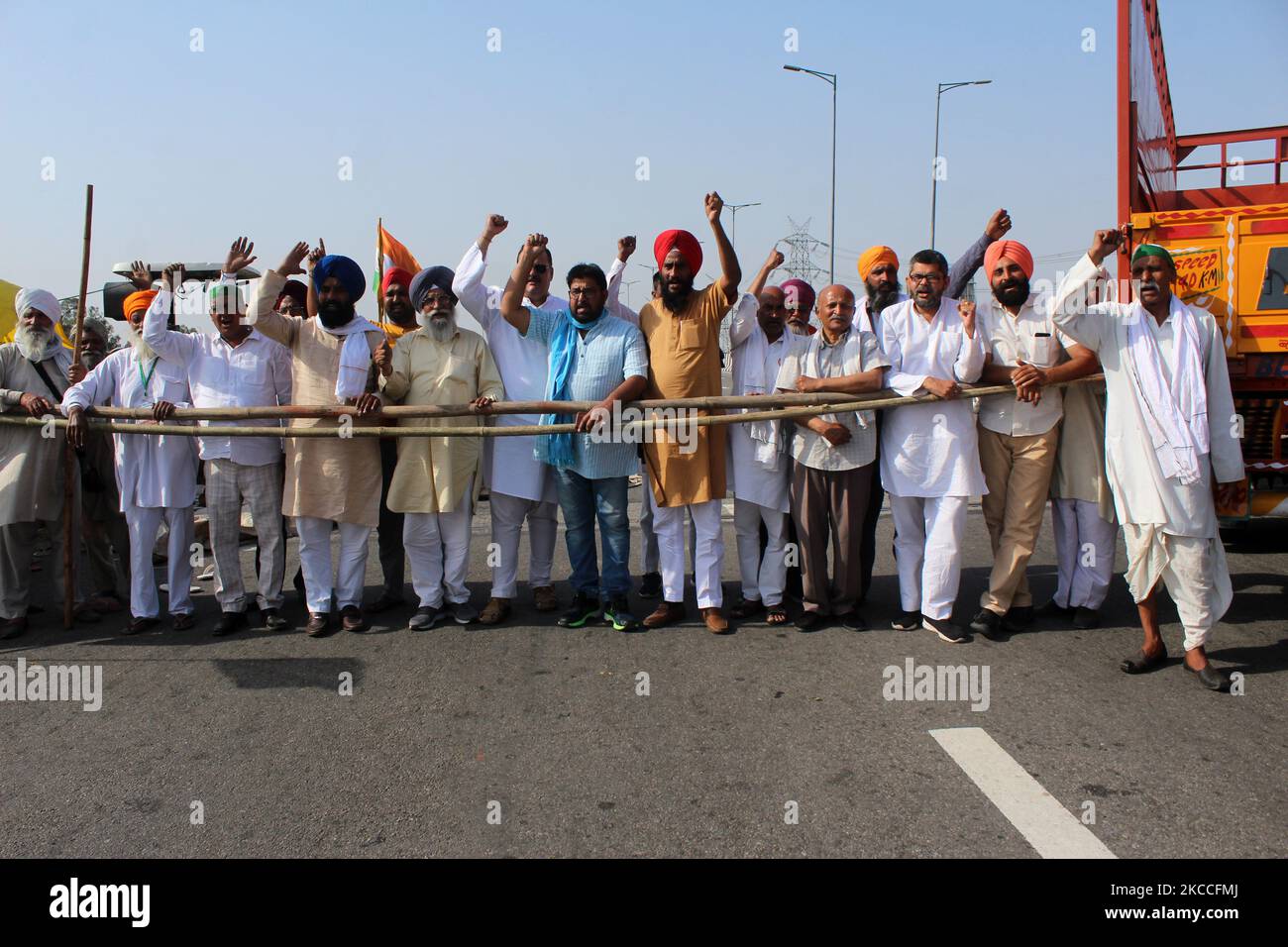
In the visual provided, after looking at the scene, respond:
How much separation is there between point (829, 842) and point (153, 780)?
8.08ft

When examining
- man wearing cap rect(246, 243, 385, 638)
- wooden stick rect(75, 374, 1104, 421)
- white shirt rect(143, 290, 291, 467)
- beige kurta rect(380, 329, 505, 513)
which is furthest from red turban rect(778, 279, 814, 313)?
white shirt rect(143, 290, 291, 467)

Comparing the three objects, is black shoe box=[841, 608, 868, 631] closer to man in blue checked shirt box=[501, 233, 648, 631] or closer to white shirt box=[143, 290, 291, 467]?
man in blue checked shirt box=[501, 233, 648, 631]

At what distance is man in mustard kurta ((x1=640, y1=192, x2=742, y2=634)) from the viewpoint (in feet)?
17.3

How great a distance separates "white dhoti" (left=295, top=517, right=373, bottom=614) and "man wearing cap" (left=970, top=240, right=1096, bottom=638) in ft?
11.4

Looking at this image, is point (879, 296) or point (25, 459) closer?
point (25, 459)

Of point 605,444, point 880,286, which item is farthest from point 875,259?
point 605,444

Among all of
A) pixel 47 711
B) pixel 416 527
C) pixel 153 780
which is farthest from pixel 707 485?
pixel 47 711

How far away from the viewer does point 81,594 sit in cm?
647

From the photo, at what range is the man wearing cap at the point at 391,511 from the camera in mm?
5719

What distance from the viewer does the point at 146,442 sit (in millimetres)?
5734

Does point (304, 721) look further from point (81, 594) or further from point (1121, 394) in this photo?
point (1121, 394)

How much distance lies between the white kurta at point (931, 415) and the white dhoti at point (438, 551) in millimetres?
2450

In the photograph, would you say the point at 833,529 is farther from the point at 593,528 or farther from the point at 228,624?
the point at 228,624

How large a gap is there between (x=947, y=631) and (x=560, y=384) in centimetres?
249
